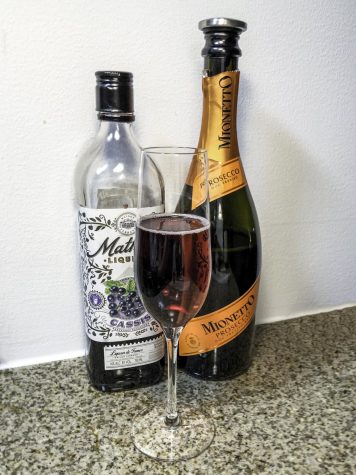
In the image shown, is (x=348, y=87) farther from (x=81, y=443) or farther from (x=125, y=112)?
(x=81, y=443)

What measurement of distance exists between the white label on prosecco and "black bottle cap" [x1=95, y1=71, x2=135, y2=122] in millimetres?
278

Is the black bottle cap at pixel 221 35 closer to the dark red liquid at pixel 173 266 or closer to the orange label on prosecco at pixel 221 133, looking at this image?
the orange label on prosecco at pixel 221 133

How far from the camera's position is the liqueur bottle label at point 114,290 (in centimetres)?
55

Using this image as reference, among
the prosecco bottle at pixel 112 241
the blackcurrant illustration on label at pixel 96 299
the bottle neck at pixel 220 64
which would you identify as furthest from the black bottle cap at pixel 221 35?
the blackcurrant illustration on label at pixel 96 299

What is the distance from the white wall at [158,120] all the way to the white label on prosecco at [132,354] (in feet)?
0.36

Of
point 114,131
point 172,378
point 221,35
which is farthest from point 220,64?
point 172,378

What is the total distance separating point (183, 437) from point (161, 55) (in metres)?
0.47

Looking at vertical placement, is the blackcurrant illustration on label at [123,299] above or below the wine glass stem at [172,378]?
above

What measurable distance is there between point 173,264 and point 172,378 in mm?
158

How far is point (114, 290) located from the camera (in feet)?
1.88

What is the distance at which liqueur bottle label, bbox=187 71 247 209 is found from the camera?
0.56 meters

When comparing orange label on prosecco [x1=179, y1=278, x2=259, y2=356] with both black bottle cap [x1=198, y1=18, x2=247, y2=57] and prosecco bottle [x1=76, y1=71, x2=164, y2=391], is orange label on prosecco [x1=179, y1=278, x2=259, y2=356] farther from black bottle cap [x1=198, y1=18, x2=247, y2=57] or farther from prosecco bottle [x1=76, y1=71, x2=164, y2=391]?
black bottle cap [x1=198, y1=18, x2=247, y2=57]

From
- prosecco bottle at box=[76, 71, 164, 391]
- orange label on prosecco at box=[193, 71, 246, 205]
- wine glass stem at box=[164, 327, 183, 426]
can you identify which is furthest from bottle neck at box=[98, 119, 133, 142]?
wine glass stem at box=[164, 327, 183, 426]

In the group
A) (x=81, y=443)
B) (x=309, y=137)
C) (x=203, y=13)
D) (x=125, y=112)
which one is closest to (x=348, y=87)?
(x=309, y=137)
